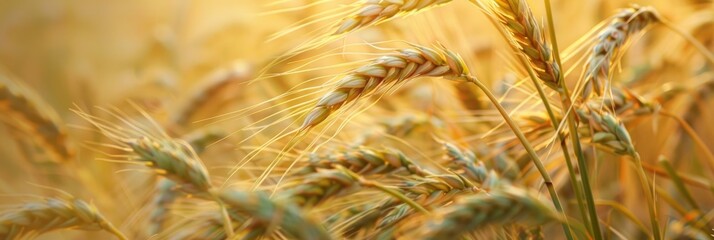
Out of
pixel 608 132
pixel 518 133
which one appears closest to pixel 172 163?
pixel 518 133

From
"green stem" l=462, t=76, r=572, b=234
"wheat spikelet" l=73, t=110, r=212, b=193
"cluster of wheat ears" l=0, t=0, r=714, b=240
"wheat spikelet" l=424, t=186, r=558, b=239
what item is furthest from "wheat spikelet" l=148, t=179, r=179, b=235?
"wheat spikelet" l=424, t=186, r=558, b=239

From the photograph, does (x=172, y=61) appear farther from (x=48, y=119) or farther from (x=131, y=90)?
(x=48, y=119)

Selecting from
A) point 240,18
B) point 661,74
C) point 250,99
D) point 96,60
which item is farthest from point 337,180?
point 96,60

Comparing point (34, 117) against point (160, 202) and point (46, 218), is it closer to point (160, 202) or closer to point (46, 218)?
point (160, 202)

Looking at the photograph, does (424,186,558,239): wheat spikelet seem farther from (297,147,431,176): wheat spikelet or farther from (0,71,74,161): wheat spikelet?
(0,71,74,161): wheat spikelet

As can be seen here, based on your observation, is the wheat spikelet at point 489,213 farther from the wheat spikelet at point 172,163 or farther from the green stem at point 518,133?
the wheat spikelet at point 172,163

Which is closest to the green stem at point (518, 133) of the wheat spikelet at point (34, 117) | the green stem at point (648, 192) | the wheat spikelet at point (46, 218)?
the green stem at point (648, 192)

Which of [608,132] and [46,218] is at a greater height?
[46,218]
